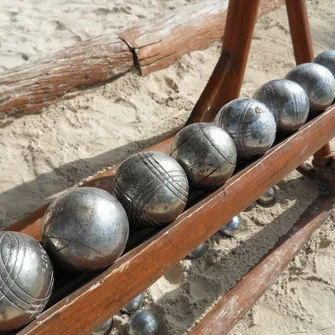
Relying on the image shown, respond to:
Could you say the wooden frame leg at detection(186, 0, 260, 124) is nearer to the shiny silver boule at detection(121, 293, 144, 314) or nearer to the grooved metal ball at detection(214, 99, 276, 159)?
the grooved metal ball at detection(214, 99, 276, 159)

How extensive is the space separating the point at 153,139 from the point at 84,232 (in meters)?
1.67

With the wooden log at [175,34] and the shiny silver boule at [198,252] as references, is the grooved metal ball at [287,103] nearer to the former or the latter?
the shiny silver boule at [198,252]

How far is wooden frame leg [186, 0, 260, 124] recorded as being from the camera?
7.16ft

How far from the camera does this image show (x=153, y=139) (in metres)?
2.82

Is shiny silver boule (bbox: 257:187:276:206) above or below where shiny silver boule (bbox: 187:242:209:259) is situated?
above

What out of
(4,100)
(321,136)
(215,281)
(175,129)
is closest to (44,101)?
(4,100)

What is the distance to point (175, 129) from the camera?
2820mm

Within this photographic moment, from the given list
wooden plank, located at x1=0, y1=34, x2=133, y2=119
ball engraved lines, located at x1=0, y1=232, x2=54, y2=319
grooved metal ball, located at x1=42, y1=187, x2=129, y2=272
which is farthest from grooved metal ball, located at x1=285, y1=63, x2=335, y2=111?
wooden plank, located at x1=0, y1=34, x2=133, y2=119

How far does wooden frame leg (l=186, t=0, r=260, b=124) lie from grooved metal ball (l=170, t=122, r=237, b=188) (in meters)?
0.88

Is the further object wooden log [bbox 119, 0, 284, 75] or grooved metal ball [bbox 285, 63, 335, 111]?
wooden log [bbox 119, 0, 284, 75]

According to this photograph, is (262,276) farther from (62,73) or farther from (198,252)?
(62,73)

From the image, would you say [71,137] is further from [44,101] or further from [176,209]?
[176,209]

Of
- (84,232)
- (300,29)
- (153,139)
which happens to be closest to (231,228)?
(153,139)

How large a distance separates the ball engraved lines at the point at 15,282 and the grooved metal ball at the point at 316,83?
1227 mm
